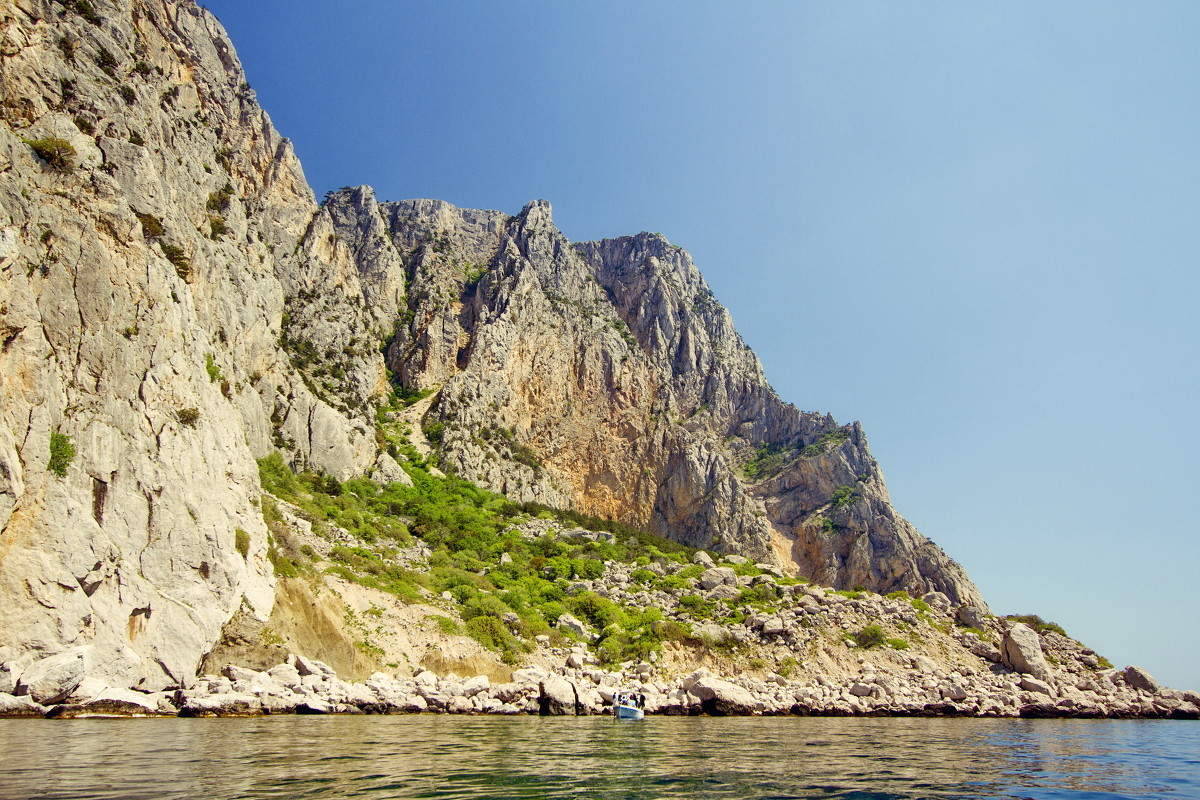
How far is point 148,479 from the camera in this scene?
22234 millimetres

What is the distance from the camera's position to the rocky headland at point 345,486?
806 inches

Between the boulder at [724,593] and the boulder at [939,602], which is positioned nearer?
the boulder at [724,593]

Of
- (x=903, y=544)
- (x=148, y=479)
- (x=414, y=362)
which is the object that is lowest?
(x=148, y=479)

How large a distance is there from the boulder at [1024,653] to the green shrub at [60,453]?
1870 inches

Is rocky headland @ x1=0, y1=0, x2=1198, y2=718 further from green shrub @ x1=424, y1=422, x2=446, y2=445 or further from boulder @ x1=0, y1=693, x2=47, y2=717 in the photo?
green shrub @ x1=424, y1=422, x2=446, y2=445

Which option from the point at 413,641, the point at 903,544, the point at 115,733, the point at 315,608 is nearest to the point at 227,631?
the point at 315,608

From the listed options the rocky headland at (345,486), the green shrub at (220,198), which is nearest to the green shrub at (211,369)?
the rocky headland at (345,486)

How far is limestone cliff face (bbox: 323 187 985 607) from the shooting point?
247 ft

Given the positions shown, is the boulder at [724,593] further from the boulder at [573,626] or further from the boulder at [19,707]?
the boulder at [19,707]

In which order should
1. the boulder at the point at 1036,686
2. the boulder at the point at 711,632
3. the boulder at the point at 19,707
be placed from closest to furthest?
the boulder at the point at 19,707 → the boulder at the point at 1036,686 → the boulder at the point at 711,632

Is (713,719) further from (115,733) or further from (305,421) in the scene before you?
(305,421)

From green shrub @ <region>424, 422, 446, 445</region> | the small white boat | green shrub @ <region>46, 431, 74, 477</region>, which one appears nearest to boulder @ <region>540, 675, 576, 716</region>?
the small white boat

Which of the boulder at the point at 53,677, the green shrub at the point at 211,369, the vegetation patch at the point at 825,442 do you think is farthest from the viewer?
the vegetation patch at the point at 825,442

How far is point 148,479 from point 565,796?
66.7 ft
